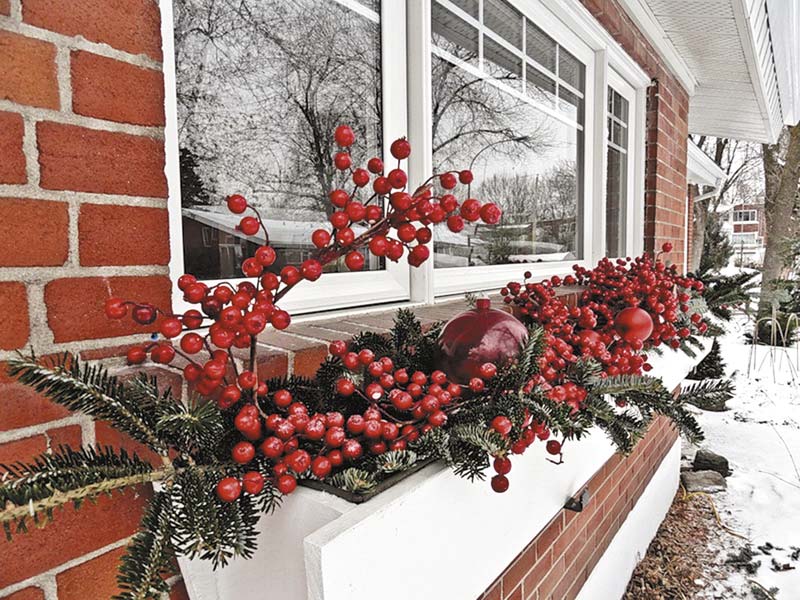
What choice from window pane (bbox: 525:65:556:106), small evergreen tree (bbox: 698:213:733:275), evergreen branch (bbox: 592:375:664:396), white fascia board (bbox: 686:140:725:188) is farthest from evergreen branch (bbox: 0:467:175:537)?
small evergreen tree (bbox: 698:213:733:275)

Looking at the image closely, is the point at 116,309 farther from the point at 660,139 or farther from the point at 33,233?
the point at 660,139

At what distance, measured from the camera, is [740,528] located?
8.66 feet

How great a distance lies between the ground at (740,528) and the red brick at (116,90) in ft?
4.79

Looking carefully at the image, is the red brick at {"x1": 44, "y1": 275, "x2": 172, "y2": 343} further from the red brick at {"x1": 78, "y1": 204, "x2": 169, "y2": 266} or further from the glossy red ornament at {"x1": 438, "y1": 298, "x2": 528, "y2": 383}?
the glossy red ornament at {"x1": 438, "y1": 298, "x2": 528, "y2": 383}

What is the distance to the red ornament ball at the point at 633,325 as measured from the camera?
50.1 inches

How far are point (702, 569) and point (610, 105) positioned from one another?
7.32ft

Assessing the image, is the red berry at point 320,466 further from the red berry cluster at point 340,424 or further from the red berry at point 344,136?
the red berry at point 344,136

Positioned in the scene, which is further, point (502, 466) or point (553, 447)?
point (553, 447)

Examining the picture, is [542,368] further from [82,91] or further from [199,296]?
[82,91]

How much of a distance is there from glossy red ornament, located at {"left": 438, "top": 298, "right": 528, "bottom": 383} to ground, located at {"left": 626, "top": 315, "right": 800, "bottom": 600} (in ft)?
2.82

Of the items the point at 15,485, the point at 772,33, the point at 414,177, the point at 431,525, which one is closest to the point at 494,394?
the point at 431,525

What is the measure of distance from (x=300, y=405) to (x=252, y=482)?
0.36 ft

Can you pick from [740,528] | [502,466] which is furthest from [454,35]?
[740,528]

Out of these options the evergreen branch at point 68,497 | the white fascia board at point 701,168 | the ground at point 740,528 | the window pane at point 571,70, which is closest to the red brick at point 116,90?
the evergreen branch at point 68,497
